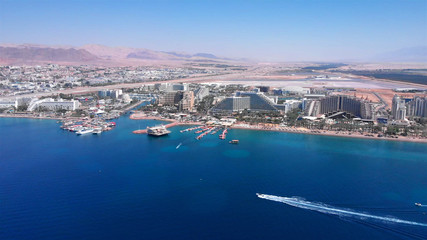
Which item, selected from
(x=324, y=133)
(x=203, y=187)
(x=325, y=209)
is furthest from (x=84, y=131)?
(x=325, y=209)

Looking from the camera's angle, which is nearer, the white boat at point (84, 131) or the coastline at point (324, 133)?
the coastline at point (324, 133)

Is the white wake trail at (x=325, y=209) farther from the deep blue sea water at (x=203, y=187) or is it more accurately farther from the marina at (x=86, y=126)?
the marina at (x=86, y=126)

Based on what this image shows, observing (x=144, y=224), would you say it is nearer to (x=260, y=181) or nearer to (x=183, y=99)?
(x=260, y=181)

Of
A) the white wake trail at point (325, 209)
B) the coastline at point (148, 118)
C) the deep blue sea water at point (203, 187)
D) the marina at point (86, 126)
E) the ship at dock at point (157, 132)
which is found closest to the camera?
the deep blue sea water at point (203, 187)

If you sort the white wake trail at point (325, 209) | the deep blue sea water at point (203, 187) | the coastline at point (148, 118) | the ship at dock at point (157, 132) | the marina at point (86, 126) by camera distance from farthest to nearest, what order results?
the coastline at point (148, 118), the marina at point (86, 126), the ship at dock at point (157, 132), the white wake trail at point (325, 209), the deep blue sea water at point (203, 187)

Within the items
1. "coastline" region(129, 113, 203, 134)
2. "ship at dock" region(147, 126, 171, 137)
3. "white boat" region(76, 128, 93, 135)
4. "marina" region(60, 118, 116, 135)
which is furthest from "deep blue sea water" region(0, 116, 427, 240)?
"coastline" region(129, 113, 203, 134)

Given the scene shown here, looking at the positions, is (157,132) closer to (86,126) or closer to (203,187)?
(86,126)

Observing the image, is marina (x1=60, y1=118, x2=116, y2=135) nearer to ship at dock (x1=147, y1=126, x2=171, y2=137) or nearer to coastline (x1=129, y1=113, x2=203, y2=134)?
coastline (x1=129, y1=113, x2=203, y2=134)

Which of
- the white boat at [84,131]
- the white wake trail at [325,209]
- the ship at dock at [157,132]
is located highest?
the ship at dock at [157,132]

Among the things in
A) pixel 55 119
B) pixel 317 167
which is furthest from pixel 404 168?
pixel 55 119

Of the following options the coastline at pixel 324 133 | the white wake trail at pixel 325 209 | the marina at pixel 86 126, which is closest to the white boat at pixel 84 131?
the marina at pixel 86 126
